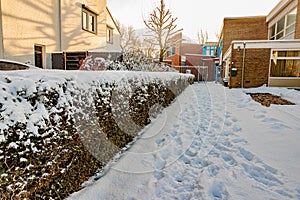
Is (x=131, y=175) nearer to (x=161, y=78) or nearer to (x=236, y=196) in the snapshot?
(x=236, y=196)

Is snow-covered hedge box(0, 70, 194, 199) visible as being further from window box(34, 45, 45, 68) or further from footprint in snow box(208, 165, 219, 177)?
window box(34, 45, 45, 68)

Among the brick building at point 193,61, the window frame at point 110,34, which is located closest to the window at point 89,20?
the window frame at point 110,34

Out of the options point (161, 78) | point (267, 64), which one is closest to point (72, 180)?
point (161, 78)

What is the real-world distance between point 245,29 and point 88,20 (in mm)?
15209

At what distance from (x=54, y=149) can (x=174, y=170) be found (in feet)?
4.99

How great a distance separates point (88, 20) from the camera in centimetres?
1323

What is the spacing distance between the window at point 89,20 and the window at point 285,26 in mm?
12765

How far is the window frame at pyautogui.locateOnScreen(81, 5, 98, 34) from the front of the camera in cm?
1250

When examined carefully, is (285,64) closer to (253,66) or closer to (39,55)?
(253,66)

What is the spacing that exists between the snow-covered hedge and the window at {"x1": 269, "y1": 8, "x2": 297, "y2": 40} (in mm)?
14391

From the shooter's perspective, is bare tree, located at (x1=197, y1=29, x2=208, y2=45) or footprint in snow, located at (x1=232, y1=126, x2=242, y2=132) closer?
footprint in snow, located at (x1=232, y1=126, x2=242, y2=132)

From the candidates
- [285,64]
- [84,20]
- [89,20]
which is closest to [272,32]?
[285,64]

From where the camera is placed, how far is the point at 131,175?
2484 millimetres

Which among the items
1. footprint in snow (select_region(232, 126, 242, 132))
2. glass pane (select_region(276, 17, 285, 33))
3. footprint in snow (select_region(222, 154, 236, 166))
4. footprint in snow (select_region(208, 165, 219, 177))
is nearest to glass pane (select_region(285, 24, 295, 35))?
glass pane (select_region(276, 17, 285, 33))
